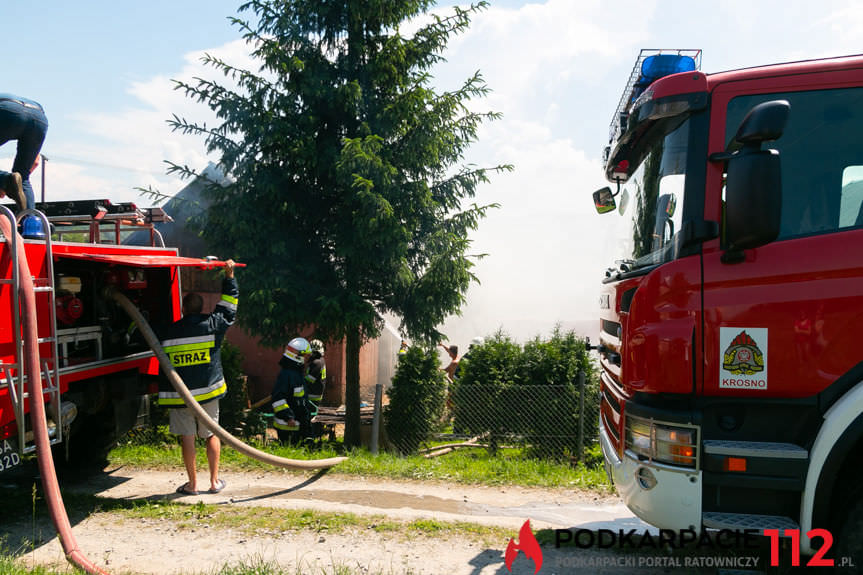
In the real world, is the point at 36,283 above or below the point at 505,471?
above

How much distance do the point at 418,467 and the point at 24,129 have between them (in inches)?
193

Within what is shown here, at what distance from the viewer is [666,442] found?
3.09 meters

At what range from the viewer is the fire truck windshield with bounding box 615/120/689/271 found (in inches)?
127

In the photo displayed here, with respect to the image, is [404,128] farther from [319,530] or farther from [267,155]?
[319,530]

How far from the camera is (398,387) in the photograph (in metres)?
8.82

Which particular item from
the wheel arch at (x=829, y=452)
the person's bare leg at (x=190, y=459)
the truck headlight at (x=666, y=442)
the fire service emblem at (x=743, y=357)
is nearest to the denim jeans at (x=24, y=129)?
the person's bare leg at (x=190, y=459)

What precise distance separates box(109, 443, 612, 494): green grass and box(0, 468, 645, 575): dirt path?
0.17 meters

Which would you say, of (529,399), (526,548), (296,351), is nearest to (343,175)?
(296,351)

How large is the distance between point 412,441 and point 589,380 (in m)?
2.77

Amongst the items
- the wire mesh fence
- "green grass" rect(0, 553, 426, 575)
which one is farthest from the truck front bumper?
the wire mesh fence

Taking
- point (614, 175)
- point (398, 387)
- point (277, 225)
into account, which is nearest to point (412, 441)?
point (398, 387)

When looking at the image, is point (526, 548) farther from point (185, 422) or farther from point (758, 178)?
point (185, 422)

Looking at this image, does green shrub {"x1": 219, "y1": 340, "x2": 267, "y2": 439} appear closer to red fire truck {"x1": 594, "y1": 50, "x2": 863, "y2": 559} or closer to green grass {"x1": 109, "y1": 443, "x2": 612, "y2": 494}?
green grass {"x1": 109, "y1": 443, "x2": 612, "y2": 494}

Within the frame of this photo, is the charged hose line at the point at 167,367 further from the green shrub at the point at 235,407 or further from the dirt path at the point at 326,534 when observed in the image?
the green shrub at the point at 235,407
